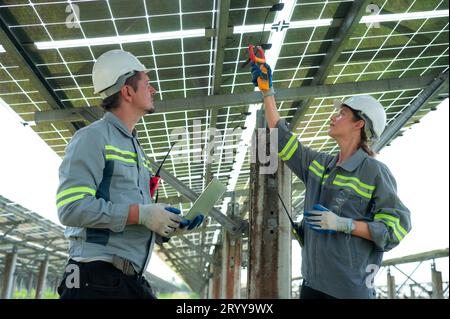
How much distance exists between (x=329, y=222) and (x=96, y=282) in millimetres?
1847

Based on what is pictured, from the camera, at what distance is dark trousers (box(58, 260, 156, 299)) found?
3.06 m

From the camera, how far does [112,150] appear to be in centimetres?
338

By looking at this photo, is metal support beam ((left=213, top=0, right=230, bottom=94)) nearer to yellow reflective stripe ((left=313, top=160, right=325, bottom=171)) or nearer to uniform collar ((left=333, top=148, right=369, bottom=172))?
yellow reflective stripe ((left=313, top=160, right=325, bottom=171))

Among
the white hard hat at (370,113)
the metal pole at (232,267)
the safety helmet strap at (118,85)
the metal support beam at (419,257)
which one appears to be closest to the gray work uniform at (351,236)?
the white hard hat at (370,113)

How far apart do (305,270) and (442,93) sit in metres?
9.84

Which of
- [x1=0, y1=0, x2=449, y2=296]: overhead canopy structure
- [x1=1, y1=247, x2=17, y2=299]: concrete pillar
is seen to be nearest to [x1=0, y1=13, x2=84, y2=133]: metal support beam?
[x1=0, y1=0, x2=449, y2=296]: overhead canopy structure

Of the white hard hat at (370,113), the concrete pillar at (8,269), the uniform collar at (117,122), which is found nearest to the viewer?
the uniform collar at (117,122)

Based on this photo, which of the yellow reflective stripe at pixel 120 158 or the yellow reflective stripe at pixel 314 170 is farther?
the yellow reflective stripe at pixel 314 170

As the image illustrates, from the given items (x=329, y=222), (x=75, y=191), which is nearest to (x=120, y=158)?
(x=75, y=191)

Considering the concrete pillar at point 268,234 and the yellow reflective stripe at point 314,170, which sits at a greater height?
the concrete pillar at point 268,234

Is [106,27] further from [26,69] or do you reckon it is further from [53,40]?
[26,69]

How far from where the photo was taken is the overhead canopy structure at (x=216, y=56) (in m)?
8.84

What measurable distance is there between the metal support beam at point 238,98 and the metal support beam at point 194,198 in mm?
2267

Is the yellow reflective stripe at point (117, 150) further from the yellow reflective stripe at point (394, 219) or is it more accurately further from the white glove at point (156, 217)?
the yellow reflective stripe at point (394, 219)
